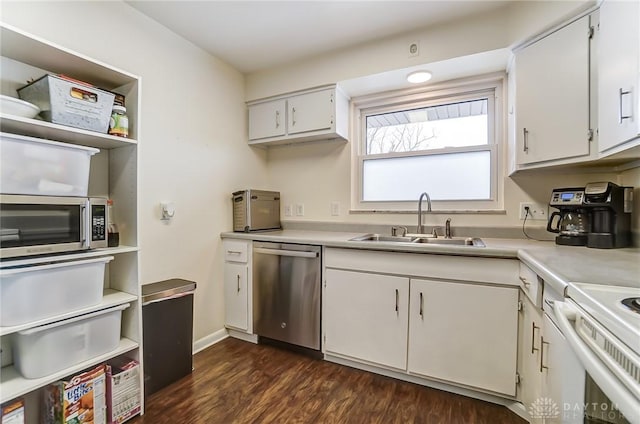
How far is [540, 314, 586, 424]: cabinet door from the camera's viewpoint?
2.66 ft

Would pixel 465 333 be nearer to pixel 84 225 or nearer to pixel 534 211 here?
pixel 534 211

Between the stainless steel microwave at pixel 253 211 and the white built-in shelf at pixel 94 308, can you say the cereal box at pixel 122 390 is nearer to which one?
the white built-in shelf at pixel 94 308

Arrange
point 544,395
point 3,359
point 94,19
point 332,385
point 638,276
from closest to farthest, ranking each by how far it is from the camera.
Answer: point 638,276 < point 544,395 < point 3,359 < point 94,19 < point 332,385

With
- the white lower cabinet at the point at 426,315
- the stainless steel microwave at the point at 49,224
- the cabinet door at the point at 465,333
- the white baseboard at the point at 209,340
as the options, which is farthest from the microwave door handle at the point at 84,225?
the cabinet door at the point at 465,333

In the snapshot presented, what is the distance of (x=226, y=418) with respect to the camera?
60.1 inches

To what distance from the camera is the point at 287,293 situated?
2.19 metres

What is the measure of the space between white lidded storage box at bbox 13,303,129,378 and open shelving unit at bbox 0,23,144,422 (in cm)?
3

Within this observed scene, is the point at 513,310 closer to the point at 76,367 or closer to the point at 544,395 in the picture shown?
the point at 544,395

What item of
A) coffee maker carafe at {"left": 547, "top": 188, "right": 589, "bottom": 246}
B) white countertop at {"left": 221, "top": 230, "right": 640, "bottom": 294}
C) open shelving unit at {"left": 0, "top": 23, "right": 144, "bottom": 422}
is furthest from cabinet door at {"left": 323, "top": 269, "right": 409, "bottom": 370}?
open shelving unit at {"left": 0, "top": 23, "right": 144, "bottom": 422}

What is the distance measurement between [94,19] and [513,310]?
292 cm

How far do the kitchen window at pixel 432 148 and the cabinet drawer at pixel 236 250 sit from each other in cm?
108

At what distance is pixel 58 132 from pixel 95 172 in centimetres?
35

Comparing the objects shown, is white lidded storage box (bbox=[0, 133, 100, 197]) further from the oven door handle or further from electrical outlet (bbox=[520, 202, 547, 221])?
electrical outlet (bbox=[520, 202, 547, 221])

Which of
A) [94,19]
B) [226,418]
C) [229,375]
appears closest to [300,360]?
[229,375]
